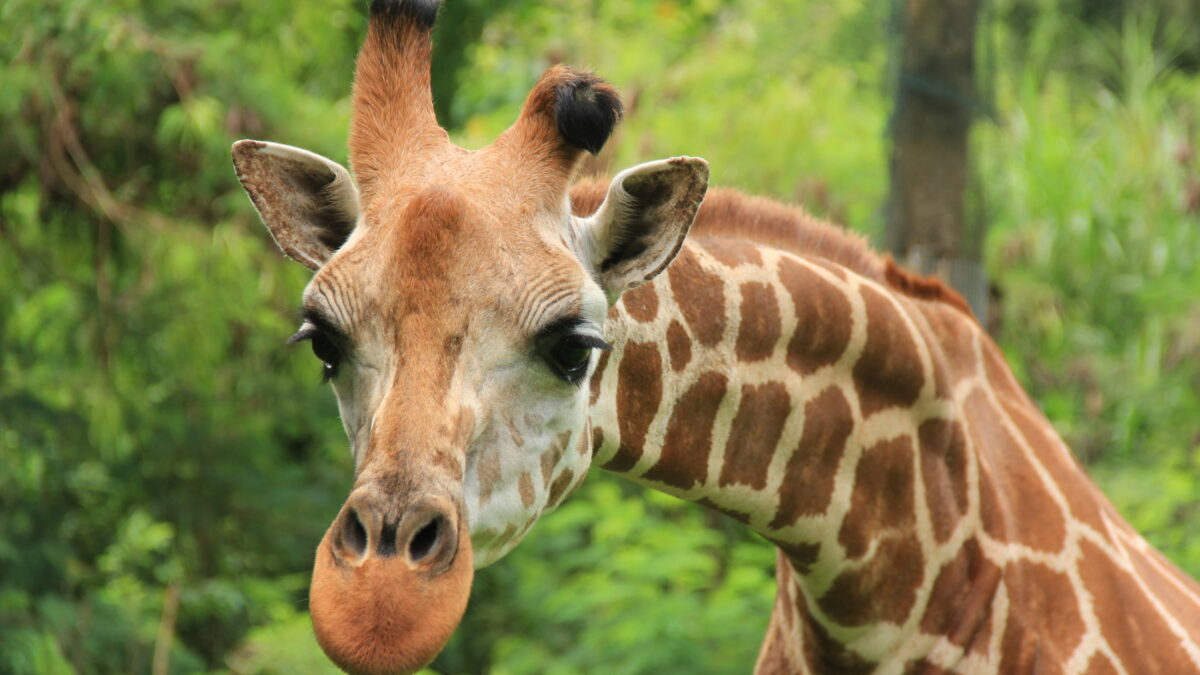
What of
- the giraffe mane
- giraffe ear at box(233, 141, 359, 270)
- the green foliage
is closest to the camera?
giraffe ear at box(233, 141, 359, 270)

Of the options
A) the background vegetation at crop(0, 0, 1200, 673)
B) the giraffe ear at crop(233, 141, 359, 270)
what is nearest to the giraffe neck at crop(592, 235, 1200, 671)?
the giraffe ear at crop(233, 141, 359, 270)

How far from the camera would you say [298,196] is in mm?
3309

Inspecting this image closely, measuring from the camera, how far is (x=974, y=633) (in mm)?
3742

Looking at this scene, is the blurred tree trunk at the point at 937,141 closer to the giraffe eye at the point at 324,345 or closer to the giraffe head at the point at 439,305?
the giraffe head at the point at 439,305

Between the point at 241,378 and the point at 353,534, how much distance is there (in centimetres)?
596

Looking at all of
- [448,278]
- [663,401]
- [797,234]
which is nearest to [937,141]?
[797,234]

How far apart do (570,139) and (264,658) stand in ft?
13.6

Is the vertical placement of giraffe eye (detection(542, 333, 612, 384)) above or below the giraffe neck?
above

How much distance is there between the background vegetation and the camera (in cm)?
653

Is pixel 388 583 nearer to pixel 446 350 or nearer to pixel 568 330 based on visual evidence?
pixel 446 350

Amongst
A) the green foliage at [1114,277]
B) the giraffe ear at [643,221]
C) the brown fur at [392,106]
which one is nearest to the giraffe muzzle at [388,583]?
the giraffe ear at [643,221]

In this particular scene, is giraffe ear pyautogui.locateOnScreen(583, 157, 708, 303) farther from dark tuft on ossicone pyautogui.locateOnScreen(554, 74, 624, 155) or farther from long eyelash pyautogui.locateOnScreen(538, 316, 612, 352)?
long eyelash pyautogui.locateOnScreen(538, 316, 612, 352)

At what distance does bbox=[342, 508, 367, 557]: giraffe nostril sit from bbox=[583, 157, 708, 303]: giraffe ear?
2.96 feet

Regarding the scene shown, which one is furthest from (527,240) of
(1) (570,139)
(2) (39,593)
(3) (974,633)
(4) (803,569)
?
(2) (39,593)
